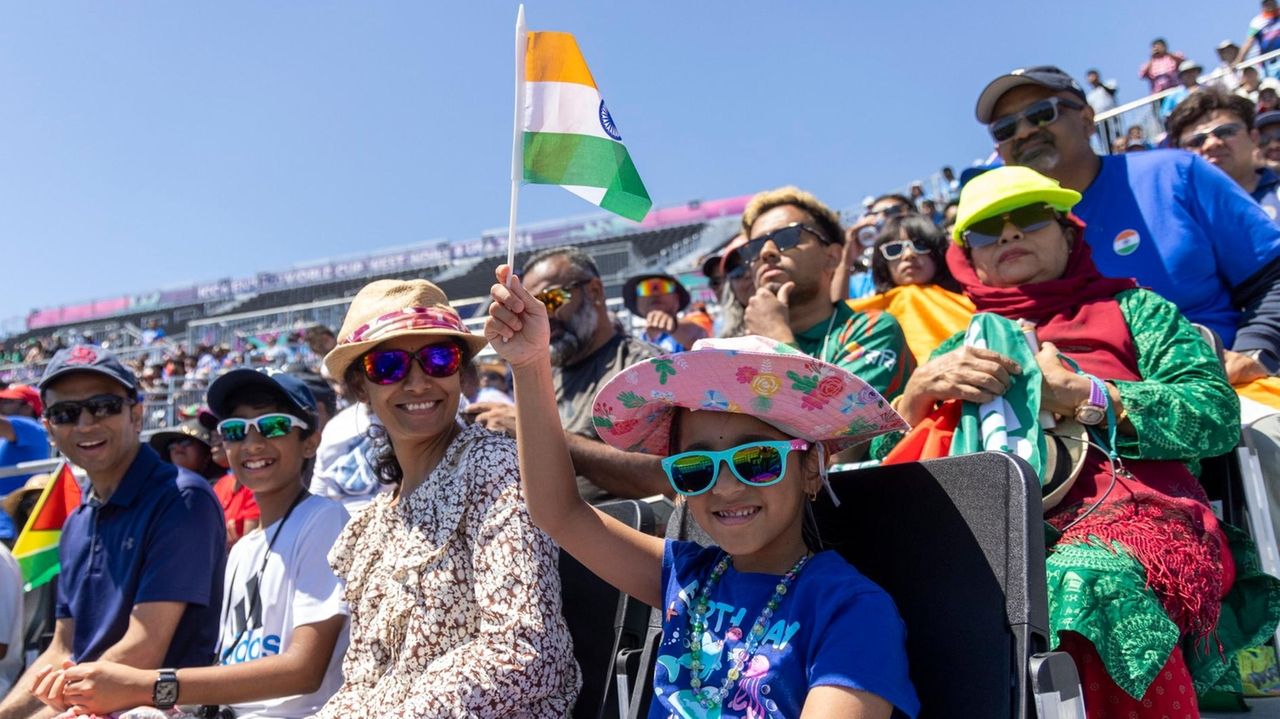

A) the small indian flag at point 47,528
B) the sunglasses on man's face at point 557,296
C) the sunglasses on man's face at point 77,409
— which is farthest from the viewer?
the small indian flag at point 47,528

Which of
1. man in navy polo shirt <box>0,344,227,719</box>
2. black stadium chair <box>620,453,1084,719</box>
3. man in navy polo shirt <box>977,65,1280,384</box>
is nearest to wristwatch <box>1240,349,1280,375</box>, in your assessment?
man in navy polo shirt <box>977,65,1280,384</box>

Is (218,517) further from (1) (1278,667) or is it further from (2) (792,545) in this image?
(1) (1278,667)

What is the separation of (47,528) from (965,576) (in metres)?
4.29

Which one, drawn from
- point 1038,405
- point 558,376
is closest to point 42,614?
point 558,376

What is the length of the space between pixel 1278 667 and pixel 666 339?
14.7ft

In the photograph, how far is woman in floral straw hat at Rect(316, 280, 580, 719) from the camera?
2.22 metres

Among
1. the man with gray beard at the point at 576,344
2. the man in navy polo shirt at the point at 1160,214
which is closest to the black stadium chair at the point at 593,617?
the man with gray beard at the point at 576,344

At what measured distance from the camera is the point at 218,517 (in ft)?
11.6

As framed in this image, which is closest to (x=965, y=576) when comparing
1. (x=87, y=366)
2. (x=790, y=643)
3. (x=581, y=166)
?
(x=790, y=643)

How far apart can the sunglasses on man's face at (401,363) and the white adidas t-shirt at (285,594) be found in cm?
63

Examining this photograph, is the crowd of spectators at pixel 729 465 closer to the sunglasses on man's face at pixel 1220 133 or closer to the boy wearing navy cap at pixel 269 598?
the boy wearing navy cap at pixel 269 598

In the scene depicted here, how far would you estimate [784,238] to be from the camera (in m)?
3.71

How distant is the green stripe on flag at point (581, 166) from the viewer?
2.15 metres

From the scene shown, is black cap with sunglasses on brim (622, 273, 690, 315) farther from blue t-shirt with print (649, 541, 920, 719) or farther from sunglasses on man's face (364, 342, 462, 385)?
blue t-shirt with print (649, 541, 920, 719)
